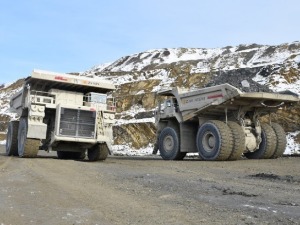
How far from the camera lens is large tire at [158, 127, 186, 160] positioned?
16500 mm

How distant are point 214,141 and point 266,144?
2.55 metres

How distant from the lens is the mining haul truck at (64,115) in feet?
46.1

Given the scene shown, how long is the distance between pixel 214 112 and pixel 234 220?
11058 millimetres

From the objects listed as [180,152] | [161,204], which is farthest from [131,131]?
[161,204]

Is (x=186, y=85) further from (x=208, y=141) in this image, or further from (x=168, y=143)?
(x=208, y=141)

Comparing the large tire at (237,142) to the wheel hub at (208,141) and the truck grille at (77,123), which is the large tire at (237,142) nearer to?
the wheel hub at (208,141)

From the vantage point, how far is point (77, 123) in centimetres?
1445

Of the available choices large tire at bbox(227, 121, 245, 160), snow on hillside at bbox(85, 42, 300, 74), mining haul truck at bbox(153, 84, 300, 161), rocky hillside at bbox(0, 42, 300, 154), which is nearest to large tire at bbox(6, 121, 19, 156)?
mining haul truck at bbox(153, 84, 300, 161)

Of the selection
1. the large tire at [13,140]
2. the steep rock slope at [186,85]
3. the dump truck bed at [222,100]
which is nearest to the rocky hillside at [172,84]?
the steep rock slope at [186,85]

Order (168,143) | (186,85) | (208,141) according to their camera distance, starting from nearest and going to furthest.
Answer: (208,141), (168,143), (186,85)

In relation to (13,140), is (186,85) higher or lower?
higher

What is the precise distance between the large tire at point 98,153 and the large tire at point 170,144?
300 centimetres

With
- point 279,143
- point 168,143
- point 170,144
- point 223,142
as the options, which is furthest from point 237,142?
point 168,143

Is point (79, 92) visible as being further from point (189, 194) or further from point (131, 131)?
point (131, 131)
